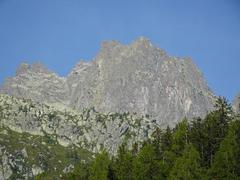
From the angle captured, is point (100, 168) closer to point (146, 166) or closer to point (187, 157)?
point (146, 166)

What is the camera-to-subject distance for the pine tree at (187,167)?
115375 millimetres

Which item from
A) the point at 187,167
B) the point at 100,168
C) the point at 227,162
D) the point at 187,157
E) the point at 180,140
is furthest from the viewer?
the point at 100,168

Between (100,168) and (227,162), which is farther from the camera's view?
(100,168)

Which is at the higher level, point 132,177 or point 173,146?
point 173,146

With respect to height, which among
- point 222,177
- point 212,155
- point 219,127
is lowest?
point 222,177

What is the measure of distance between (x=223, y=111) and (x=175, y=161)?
23407 mm

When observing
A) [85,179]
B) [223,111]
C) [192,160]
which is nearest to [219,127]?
[223,111]

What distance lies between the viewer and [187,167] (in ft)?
383

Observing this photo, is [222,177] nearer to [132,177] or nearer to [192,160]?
[192,160]

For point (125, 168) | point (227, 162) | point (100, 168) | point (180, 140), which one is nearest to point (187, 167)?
point (227, 162)

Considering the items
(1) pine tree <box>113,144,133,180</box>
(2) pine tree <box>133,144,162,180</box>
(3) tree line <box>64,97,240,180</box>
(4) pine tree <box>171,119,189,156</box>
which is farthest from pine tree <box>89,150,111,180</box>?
(4) pine tree <box>171,119,189,156</box>

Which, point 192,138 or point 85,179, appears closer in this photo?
point 192,138

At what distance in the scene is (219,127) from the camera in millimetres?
139250

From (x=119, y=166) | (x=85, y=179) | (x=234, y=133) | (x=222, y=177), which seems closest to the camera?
(x=222, y=177)
